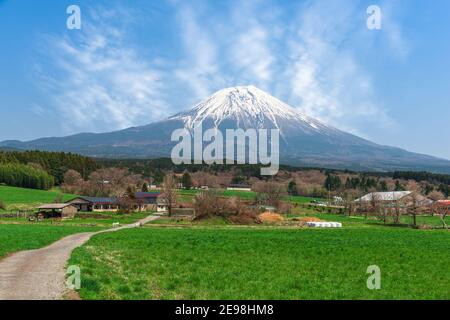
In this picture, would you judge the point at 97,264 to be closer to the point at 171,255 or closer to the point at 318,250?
the point at 171,255

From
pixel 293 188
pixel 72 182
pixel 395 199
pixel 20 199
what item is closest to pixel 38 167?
pixel 72 182

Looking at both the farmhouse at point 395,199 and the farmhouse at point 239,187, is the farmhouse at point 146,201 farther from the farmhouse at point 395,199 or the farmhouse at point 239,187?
the farmhouse at point 239,187

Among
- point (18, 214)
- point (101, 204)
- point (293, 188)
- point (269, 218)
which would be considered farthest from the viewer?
point (293, 188)

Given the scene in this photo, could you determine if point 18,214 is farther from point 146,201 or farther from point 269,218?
point 269,218

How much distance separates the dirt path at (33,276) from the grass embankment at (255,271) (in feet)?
2.22

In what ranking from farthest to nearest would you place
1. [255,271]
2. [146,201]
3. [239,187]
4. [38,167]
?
[239,187]
[38,167]
[146,201]
[255,271]

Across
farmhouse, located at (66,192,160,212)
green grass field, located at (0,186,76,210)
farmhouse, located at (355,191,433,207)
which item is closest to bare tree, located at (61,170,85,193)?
green grass field, located at (0,186,76,210)

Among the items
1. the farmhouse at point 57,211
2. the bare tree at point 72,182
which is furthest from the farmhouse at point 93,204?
the bare tree at point 72,182

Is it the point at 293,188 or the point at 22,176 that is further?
the point at 293,188

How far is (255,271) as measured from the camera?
14945mm

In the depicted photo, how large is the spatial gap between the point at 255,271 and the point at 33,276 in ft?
22.2

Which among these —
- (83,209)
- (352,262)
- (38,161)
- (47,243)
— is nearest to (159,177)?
(38,161)

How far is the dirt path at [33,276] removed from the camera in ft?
34.5
